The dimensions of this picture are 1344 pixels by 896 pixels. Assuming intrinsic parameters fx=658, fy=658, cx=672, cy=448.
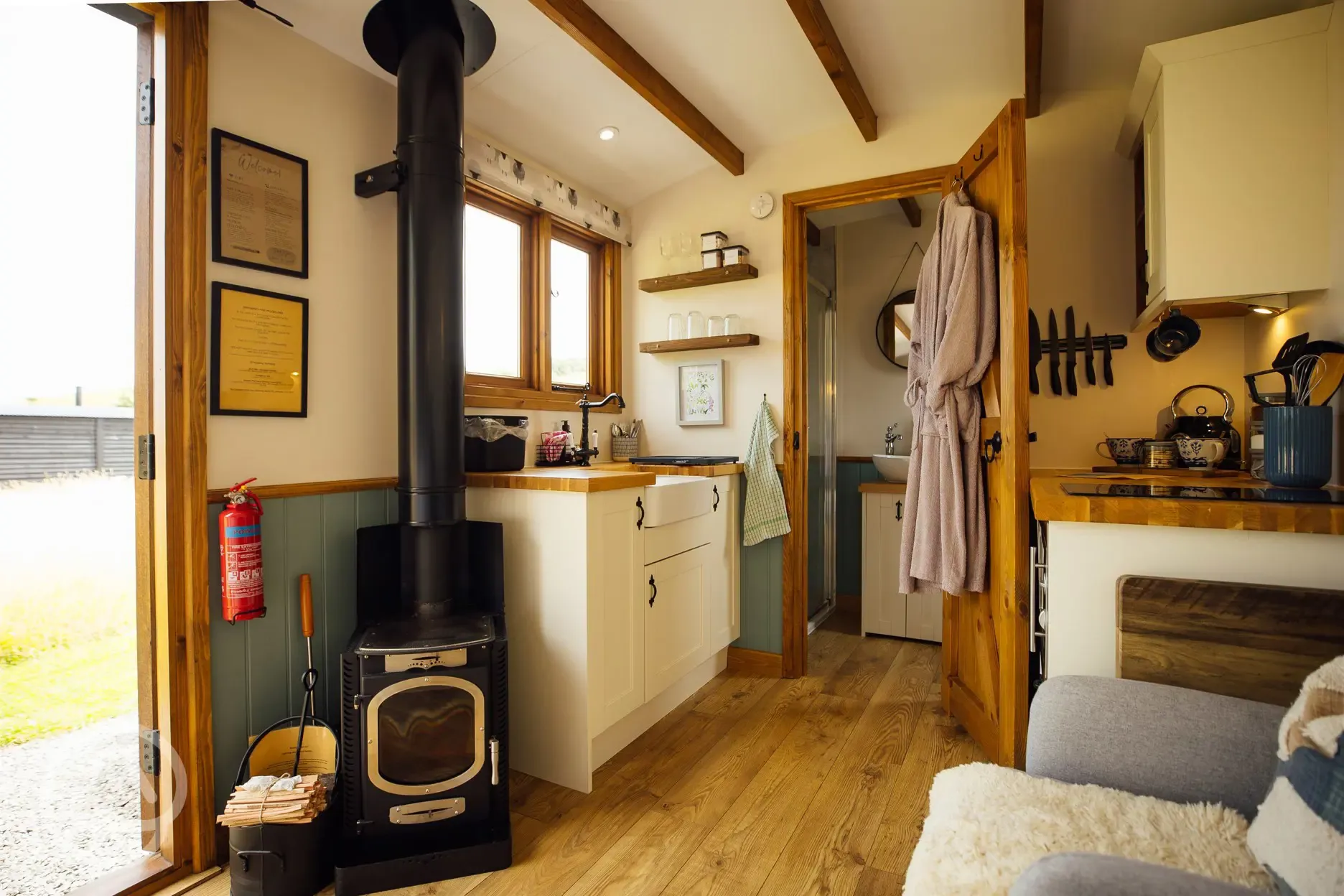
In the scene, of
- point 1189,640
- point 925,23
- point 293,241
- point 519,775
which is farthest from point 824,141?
point 519,775

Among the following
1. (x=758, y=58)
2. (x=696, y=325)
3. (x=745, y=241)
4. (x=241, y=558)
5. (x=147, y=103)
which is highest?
(x=758, y=58)

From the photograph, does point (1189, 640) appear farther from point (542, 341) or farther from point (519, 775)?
point (542, 341)

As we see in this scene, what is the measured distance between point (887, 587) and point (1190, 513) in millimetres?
2367

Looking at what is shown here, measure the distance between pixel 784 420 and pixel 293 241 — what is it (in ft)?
6.52

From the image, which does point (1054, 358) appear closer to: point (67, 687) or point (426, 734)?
point (426, 734)

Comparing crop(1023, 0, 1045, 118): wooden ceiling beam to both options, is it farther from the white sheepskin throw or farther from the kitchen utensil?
the white sheepskin throw

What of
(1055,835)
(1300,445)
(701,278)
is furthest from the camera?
(701,278)

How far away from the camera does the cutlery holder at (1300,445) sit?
1406 millimetres

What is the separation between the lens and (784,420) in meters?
2.98

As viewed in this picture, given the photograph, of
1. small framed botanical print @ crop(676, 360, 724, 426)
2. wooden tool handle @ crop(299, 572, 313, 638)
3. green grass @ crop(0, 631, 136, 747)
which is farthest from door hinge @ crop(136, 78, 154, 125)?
small framed botanical print @ crop(676, 360, 724, 426)

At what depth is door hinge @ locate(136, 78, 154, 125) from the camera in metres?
1.61

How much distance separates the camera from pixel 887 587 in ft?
11.7

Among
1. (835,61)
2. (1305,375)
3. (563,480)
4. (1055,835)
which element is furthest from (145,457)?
(1305,375)

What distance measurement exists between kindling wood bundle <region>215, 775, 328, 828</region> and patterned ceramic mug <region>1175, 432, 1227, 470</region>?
108 inches
